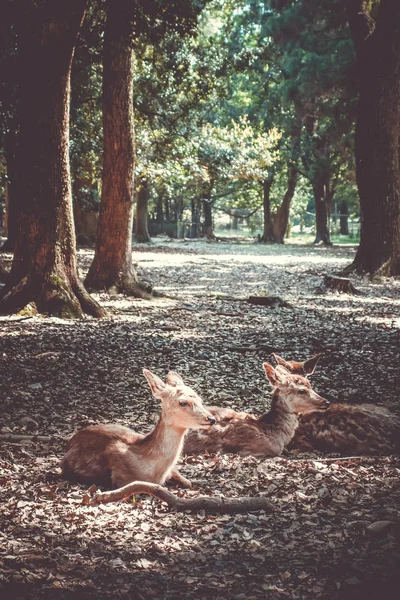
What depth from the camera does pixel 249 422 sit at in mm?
5848

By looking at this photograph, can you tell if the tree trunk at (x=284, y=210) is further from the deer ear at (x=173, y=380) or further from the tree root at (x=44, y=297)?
the deer ear at (x=173, y=380)

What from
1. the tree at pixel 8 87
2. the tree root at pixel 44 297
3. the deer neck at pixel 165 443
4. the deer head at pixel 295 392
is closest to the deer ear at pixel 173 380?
the deer neck at pixel 165 443

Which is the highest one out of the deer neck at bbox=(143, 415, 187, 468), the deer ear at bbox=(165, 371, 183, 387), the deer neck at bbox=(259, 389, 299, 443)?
the deer ear at bbox=(165, 371, 183, 387)

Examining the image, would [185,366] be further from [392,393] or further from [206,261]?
[206,261]

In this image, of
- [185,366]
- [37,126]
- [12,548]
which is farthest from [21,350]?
[12,548]

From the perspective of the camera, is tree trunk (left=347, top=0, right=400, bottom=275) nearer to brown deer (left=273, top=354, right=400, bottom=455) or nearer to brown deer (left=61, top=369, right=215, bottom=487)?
brown deer (left=273, top=354, right=400, bottom=455)

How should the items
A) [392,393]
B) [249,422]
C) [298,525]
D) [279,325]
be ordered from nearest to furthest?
[298,525], [249,422], [392,393], [279,325]

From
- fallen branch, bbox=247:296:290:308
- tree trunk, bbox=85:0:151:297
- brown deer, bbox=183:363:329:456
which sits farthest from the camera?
fallen branch, bbox=247:296:290:308

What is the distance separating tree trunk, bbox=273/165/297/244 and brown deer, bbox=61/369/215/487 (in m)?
40.8

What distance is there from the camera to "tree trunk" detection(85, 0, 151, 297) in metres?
12.7

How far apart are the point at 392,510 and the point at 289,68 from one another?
98.8ft

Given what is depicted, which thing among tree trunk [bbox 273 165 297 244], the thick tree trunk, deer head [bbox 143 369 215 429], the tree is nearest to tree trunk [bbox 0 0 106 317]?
the tree

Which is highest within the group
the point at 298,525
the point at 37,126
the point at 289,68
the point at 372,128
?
the point at 289,68

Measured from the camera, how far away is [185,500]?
4.37 metres
